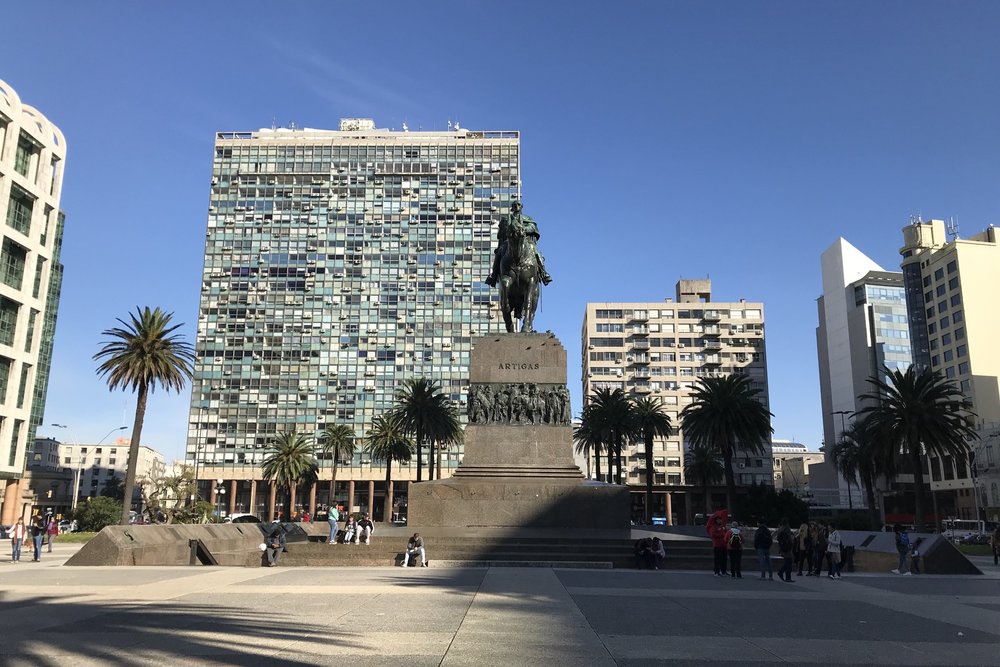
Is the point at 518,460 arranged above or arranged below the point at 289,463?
below

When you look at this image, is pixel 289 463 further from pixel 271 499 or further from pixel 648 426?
pixel 648 426

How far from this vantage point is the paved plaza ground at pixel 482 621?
25.8 feet

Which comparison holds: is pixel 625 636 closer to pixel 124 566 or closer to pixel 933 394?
pixel 124 566

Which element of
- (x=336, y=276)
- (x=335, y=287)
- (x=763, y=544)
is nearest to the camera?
(x=763, y=544)

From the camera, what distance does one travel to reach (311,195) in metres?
111

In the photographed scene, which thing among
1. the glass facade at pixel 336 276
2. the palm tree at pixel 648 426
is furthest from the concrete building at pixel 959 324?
the glass facade at pixel 336 276

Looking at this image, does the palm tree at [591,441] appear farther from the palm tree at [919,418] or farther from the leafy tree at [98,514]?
the leafy tree at [98,514]

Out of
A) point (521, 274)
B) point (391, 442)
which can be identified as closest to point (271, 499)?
point (391, 442)

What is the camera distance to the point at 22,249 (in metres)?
54.8

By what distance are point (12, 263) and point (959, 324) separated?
110046 mm

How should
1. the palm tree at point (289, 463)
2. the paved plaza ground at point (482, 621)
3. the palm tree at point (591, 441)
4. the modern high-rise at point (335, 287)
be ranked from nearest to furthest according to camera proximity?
the paved plaza ground at point (482, 621) < the palm tree at point (591, 441) < the palm tree at point (289, 463) < the modern high-rise at point (335, 287)

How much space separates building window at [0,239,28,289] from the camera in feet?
173

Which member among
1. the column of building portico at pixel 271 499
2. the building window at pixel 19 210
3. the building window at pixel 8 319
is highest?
the building window at pixel 19 210

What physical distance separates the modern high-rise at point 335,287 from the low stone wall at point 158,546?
7246 cm
